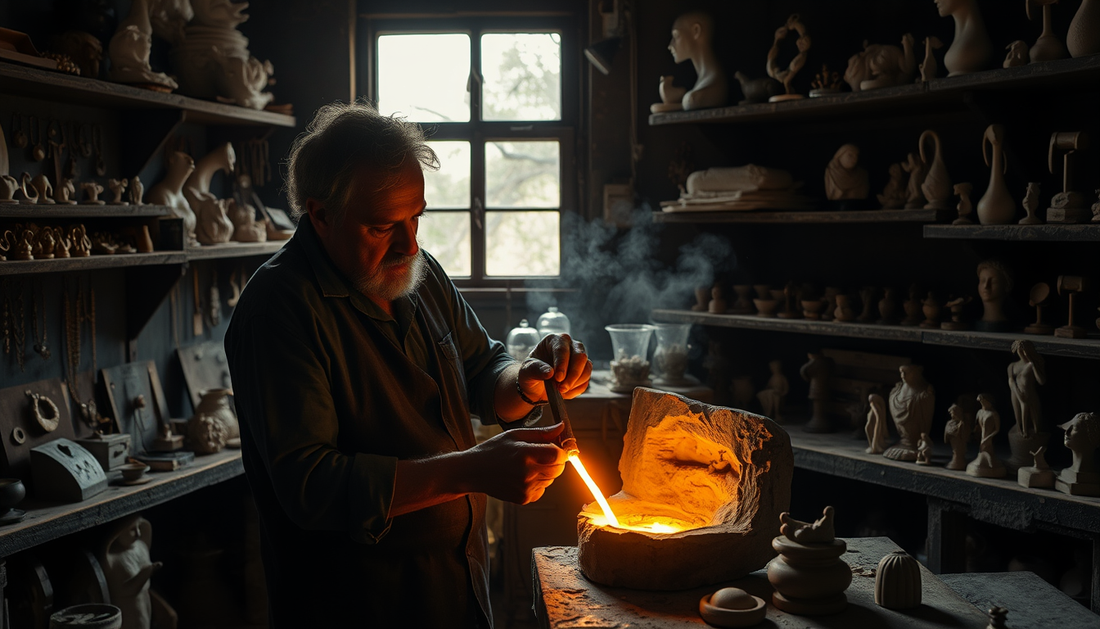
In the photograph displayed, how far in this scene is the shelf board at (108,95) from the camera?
2.96 m

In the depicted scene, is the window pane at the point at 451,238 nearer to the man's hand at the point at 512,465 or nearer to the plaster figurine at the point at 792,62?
the plaster figurine at the point at 792,62

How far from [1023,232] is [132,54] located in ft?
11.0

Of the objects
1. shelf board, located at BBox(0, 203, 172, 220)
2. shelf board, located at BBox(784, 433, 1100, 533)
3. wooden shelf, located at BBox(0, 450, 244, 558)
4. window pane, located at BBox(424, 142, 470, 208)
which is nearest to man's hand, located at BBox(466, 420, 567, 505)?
wooden shelf, located at BBox(0, 450, 244, 558)

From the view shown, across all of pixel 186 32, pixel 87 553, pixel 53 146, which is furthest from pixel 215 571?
pixel 186 32

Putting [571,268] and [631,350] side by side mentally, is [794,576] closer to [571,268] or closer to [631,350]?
[631,350]

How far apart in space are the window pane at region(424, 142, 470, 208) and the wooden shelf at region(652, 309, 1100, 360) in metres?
1.26

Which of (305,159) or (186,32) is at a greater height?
(186,32)

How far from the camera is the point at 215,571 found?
13.7 ft

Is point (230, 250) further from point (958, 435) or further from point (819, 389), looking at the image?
point (958, 435)

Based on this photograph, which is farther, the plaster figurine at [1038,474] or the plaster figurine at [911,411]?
the plaster figurine at [911,411]

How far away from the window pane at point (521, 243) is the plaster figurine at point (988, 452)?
230 cm

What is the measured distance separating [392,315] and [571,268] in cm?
260

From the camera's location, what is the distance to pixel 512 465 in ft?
6.31

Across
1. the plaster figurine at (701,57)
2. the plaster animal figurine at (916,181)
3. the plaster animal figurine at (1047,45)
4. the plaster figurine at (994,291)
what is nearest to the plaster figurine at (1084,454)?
the plaster figurine at (994,291)
